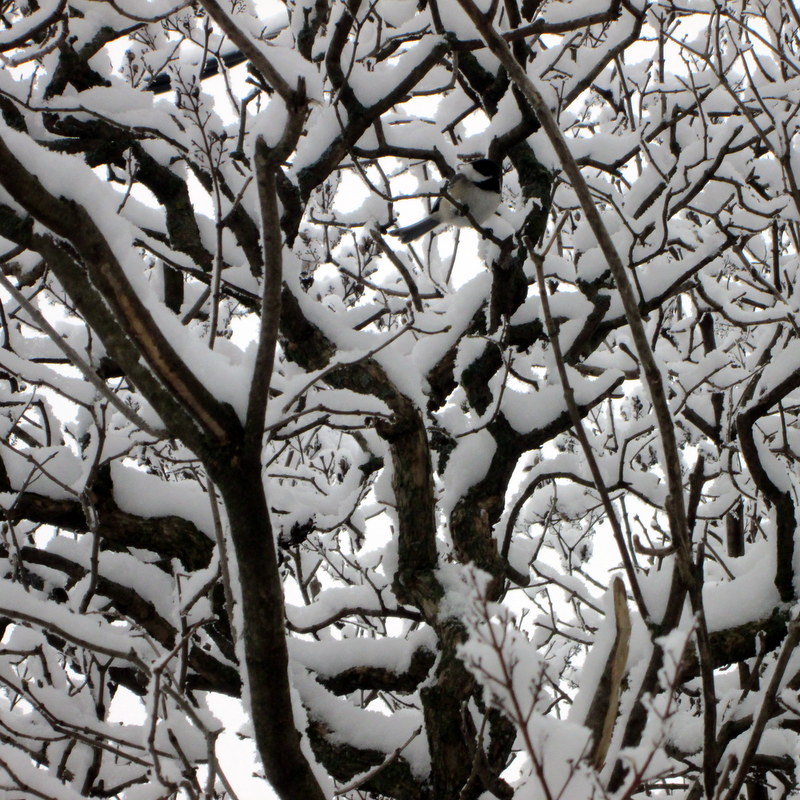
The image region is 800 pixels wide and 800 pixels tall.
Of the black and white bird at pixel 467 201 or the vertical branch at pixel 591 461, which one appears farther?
the black and white bird at pixel 467 201

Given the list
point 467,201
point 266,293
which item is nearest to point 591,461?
point 266,293

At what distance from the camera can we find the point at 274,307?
1.14 meters

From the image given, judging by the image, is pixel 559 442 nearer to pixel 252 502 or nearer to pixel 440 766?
pixel 440 766

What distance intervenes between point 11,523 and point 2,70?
1.80 meters

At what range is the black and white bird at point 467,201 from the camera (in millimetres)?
4016

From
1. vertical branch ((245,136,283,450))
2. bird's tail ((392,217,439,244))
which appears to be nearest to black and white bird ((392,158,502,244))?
bird's tail ((392,217,439,244))

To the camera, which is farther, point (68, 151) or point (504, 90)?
point (504, 90)

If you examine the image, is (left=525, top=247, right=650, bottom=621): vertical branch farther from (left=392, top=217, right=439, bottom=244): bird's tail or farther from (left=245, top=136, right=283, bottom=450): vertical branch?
(left=392, top=217, right=439, bottom=244): bird's tail

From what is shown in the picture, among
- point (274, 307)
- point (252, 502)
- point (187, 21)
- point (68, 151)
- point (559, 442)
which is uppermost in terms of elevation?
point (187, 21)

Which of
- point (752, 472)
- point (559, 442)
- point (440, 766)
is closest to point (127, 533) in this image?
point (440, 766)

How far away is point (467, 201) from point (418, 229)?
0.98 feet

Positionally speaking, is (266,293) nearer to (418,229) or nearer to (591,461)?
(591,461)

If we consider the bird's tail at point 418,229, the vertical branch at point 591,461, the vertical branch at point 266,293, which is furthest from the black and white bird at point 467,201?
the vertical branch at point 591,461

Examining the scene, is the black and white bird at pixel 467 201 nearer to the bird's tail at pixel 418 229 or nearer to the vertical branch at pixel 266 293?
the bird's tail at pixel 418 229
